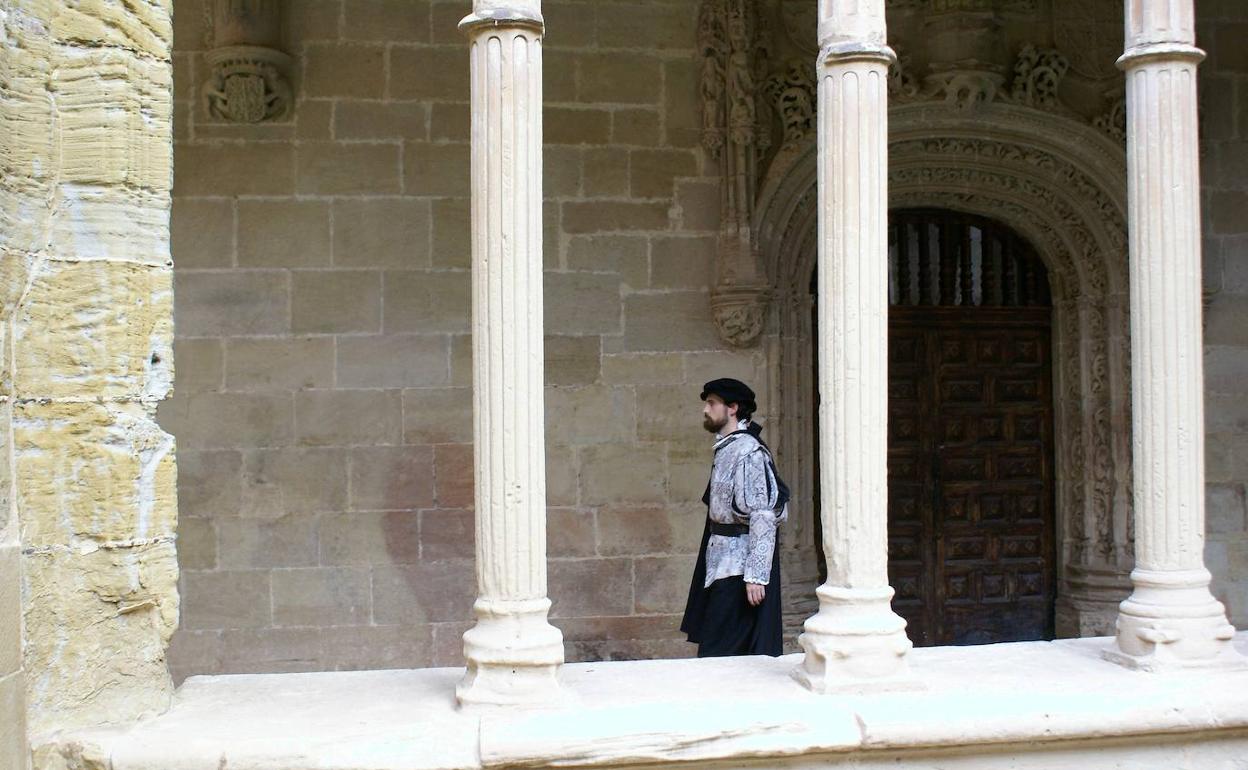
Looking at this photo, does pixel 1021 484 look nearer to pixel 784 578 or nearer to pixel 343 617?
pixel 784 578

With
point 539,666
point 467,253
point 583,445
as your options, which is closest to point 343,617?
point 583,445

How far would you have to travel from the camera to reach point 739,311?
645cm

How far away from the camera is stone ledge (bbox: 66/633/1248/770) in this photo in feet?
11.1

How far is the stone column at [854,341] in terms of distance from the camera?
12.7 ft

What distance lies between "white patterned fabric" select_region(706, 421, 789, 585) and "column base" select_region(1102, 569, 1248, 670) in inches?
48.9

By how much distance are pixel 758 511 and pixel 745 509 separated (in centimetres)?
5

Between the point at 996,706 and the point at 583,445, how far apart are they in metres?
3.07

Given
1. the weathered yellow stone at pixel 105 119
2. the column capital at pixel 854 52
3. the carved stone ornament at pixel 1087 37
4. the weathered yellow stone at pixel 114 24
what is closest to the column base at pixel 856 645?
the column capital at pixel 854 52

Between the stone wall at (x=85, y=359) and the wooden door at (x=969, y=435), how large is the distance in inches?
171

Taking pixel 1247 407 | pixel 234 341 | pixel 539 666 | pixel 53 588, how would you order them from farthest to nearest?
pixel 1247 407 → pixel 234 341 → pixel 539 666 → pixel 53 588

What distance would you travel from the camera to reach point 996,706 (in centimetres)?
371

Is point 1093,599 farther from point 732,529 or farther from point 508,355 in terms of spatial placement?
point 508,355

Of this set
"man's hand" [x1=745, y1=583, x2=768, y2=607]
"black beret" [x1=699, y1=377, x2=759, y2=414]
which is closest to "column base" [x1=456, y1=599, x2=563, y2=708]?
"man's hand" [x1=745, y1=583, x2=768, y2=607]

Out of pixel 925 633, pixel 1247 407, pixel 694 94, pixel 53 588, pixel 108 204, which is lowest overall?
pixel 925 633
